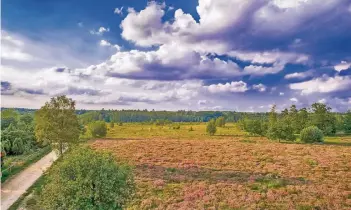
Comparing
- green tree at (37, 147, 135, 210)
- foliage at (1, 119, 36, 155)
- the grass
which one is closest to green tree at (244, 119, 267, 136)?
the grass

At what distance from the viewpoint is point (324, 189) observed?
2992 centimetres

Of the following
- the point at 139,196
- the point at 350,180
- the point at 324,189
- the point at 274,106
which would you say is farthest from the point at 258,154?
the point at 274,106

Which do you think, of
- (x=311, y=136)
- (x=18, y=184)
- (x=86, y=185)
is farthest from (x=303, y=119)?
(x=86, y=185)

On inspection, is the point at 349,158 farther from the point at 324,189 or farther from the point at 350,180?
the point at 324,189

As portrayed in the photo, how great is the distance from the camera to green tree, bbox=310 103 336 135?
341 ft

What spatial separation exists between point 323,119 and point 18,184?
327ft

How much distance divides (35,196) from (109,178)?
14254 millimetres

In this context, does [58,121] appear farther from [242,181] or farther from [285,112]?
[285,112]

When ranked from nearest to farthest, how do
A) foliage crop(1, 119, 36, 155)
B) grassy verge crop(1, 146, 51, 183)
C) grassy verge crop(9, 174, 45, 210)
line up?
grassy verge crop(9, 174, 45, 210)
grassy verge crop(1, 146, 51, 183)
foliage crop(1, 119, 36, 155)

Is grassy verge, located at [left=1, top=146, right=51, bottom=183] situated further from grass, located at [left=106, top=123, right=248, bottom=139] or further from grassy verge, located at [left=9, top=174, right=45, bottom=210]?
grass, located at [left=106, top=123, right=248, bottom=139]

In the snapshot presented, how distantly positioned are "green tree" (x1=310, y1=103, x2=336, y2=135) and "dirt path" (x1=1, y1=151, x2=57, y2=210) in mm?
91140

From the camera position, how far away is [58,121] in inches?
1612

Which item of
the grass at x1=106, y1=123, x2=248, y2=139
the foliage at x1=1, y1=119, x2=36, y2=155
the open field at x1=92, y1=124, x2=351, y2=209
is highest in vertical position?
the foliage at x1=1, y1=119, x2=36, y2=155

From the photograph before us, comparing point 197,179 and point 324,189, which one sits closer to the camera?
point 324,189
